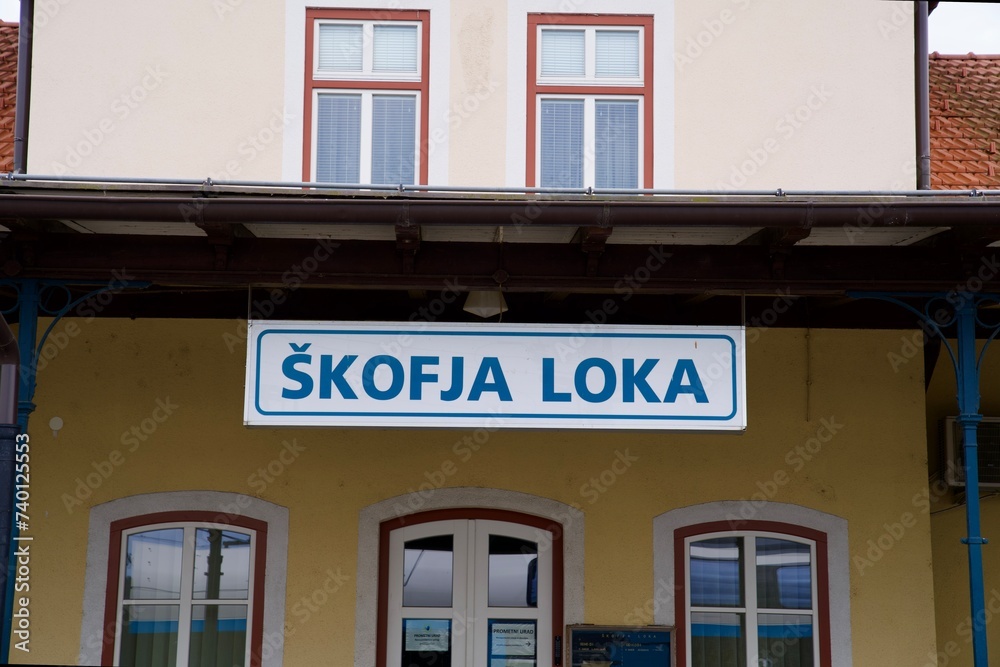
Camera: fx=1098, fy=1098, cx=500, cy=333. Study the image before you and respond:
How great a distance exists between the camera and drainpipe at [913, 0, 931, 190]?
7.56 meters

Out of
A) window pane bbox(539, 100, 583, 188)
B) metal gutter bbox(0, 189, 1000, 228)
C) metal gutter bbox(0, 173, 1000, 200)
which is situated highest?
window pane bbox(539, 100, 583, 188)

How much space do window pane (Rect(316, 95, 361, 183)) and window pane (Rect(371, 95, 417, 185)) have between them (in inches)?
4.8

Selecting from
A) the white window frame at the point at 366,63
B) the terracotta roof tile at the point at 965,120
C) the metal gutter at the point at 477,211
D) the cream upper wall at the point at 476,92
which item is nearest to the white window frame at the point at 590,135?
the cream upper wall at the point at 476,92

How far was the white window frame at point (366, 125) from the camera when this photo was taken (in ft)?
24.3

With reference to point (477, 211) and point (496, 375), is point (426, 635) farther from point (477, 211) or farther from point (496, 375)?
point (477, 211)

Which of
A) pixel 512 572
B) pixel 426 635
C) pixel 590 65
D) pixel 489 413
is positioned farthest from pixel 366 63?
pixel 426 635

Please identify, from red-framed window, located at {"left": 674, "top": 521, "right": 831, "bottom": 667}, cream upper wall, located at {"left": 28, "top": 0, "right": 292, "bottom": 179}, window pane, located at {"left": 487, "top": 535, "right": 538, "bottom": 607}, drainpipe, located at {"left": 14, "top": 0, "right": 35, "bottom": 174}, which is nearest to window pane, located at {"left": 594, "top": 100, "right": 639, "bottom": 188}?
cream upper wall, located at {"left": 28, "top": 0, "right": 292, "bottom": 179}

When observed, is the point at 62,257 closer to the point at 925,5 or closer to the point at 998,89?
the point at 925,5

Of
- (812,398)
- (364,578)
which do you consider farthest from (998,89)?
(364,578)

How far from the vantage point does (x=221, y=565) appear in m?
8.04

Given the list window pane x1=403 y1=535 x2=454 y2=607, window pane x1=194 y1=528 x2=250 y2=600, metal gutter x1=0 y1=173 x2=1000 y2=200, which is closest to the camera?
metal gutter x1=0 y1=173 x2=1000 y2=200

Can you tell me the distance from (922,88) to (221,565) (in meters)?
6.06

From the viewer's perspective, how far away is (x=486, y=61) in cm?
751

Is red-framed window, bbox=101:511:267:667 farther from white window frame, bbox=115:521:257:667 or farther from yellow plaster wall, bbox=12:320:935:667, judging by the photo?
yellow plaster wall, bbox=12:320:935:667
